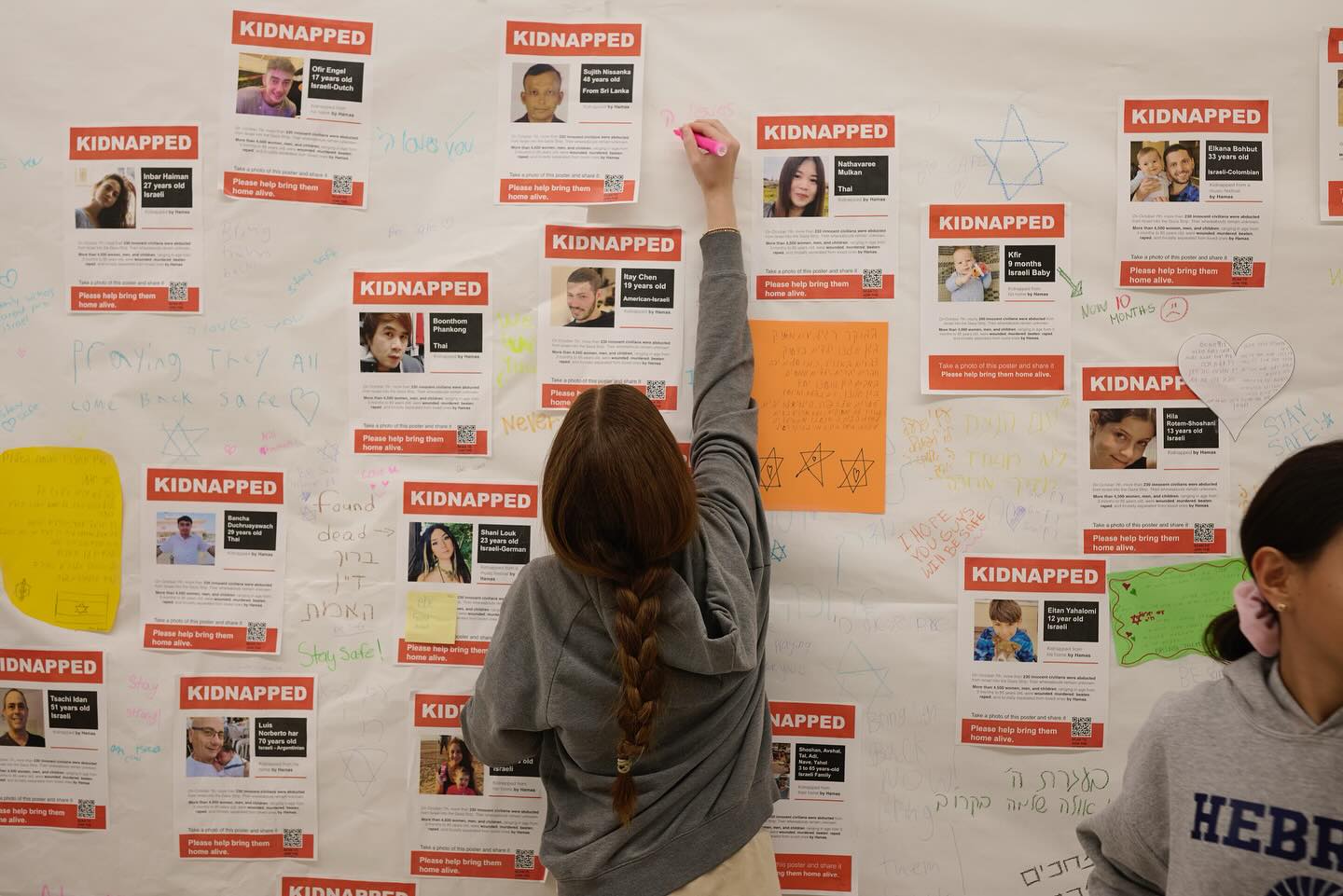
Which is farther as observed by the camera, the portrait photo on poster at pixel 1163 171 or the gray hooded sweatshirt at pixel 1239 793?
the portrait photo on poster at pixel 1163 171

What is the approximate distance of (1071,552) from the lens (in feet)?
5.06

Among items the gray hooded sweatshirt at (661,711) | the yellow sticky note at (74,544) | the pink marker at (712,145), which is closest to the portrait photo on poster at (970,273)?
the pink marker at (712,145)

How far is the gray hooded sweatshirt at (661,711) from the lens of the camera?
118 cm

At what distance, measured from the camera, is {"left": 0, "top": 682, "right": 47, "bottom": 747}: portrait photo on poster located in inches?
65.0

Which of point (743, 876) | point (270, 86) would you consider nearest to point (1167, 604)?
point (743, 876)

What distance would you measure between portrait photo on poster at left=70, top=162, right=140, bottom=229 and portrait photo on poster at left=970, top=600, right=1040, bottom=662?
1.60 m

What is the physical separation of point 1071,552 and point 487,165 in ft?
3.84

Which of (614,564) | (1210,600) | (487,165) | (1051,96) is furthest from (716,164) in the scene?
(1210,600)

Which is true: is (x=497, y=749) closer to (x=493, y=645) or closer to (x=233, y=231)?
(x=493, y=645)

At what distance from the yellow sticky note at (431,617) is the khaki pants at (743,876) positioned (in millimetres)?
597

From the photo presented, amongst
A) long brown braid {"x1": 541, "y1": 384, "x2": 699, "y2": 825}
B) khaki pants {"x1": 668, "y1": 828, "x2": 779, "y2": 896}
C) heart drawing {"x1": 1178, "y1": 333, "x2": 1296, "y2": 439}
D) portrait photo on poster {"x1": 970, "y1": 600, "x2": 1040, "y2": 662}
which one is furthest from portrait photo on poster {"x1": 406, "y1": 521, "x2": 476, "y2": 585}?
heart drawing {"x1": 1178, "y1": 333, "x2": 1296, "y2": 439}

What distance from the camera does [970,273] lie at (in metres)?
1.54

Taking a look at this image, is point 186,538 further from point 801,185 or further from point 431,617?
point 801,185

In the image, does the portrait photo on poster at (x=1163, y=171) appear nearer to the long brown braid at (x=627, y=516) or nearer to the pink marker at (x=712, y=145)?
the pink marker at (x=712, y=145)
